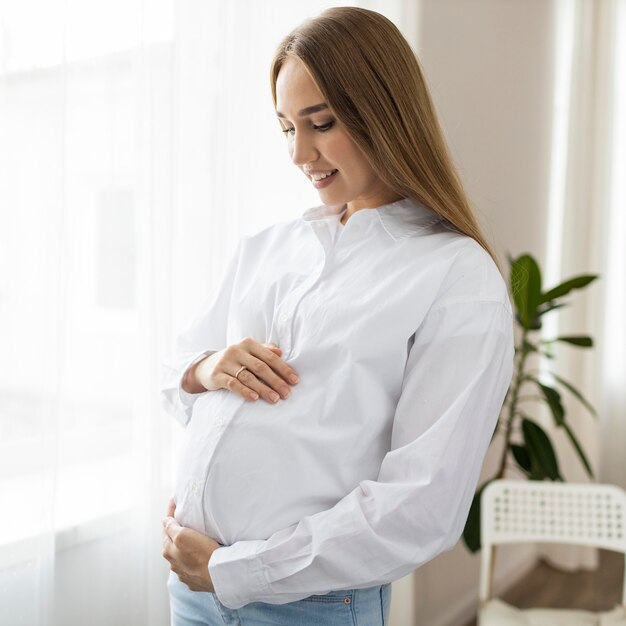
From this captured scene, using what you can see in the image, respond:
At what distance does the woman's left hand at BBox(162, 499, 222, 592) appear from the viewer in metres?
1.08

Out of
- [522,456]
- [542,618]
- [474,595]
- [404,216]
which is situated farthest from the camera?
[474,595]

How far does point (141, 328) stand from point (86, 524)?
409 millimetres

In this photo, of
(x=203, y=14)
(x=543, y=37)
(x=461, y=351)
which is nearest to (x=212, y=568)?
(x=461, y=351)

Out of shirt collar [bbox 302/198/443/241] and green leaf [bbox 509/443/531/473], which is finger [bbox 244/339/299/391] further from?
green leaf [bbox 509/443/531/473]

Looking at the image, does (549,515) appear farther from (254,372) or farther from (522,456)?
(254,372)

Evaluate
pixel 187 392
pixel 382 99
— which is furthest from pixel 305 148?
pixel 187 392

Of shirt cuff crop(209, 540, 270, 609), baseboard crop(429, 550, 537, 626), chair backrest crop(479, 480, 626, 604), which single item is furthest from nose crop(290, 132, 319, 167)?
baseboard crop(429, 550, 537, 626)

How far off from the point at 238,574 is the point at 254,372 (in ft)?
0.94

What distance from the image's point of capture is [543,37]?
120 inches

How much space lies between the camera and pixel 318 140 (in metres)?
1.16

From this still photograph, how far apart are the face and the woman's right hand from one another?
0.28 meters

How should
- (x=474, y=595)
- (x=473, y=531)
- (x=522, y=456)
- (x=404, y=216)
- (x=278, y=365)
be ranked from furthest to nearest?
1. (x=474, y=595)
2. (x=522, y=456)
3. (x=473, y=531)
4. (x=404, y=216)
5. (x=278, y=365)

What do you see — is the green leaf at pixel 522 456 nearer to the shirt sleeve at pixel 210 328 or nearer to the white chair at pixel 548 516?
the white chair at pixel 548 516

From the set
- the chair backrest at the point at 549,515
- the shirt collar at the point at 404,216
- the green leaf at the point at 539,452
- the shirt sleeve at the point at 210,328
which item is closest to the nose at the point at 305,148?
the shirt collar at the point at 404,216
